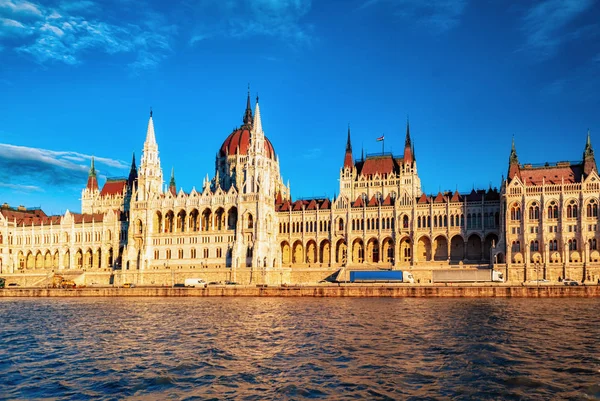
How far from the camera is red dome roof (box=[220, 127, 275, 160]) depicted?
141 meters

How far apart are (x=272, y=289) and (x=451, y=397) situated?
66.8m

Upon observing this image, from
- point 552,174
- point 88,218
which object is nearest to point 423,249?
point 552,174

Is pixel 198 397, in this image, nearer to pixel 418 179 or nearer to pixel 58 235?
pixel 418 179

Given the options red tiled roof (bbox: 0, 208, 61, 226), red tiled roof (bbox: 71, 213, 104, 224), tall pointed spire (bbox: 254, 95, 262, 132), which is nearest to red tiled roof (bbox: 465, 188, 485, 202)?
tall pointed spire (bbox: 254, 95, 262, 132)

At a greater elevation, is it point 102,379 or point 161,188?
point 161,188

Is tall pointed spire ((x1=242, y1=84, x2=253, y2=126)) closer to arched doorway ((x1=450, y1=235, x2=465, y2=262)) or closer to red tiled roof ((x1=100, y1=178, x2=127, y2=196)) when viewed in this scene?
red tiled roof ((x1=100, y1=178, x2=127, y2=196))

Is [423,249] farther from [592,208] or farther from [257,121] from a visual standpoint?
[257,121]

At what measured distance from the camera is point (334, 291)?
89125 millimetres

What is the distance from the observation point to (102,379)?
31.5 m

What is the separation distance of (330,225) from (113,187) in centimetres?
6353

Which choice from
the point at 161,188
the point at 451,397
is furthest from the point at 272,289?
the point at 451,397

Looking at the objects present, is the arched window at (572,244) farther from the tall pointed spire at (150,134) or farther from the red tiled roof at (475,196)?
the tall pointed spire at (150,134)

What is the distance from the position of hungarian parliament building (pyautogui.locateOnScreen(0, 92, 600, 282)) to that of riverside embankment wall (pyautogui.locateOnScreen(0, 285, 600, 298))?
45.4 feet

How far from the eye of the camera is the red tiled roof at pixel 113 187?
507 ft
